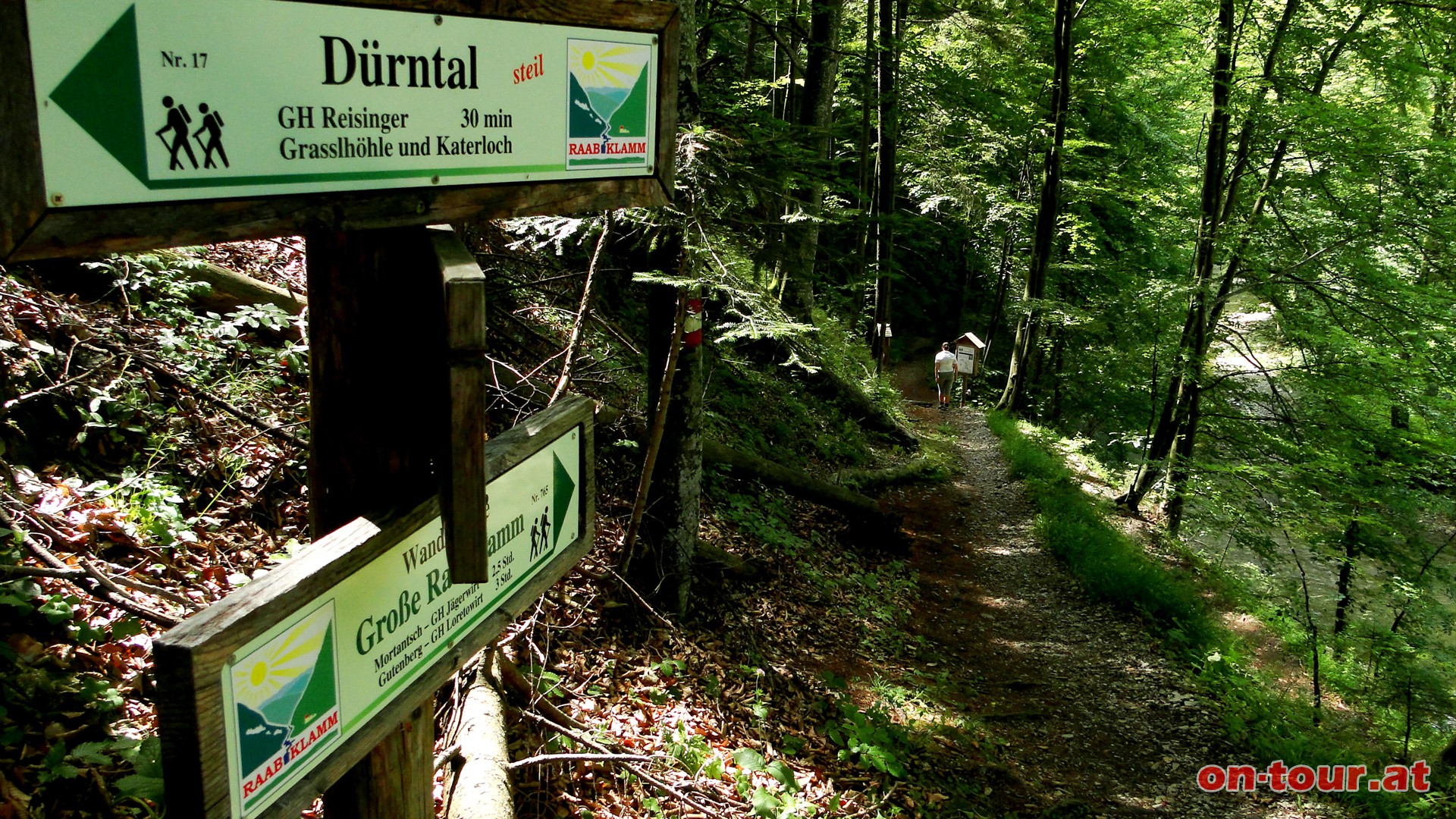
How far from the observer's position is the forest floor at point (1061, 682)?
21.4 feet

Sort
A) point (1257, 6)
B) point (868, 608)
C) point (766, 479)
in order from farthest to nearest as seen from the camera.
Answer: point (1257, 6)
point (766, 479)
point (868, 608)

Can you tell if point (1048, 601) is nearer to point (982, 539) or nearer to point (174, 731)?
point (982, 539)

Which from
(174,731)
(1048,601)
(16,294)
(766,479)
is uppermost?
(16,294)

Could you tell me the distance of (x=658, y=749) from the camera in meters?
4.29

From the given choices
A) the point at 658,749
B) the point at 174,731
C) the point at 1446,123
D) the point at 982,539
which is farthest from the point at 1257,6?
the point at 174,731

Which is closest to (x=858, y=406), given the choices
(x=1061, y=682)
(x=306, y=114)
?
(x=1061, y=682)

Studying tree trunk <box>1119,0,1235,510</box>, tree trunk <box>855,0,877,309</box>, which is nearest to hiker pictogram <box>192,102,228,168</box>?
tree trunk <box>855,0,877,309</box>

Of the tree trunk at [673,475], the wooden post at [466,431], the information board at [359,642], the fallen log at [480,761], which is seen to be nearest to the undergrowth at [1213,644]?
the tree trunk at [673,475]

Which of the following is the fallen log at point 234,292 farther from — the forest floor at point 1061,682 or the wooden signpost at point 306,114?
the forest floor at point 1061,682

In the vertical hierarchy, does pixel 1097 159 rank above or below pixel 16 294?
above

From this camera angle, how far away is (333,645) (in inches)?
54.1

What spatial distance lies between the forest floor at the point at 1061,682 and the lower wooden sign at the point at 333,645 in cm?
555

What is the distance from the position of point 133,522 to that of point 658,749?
2.64 m

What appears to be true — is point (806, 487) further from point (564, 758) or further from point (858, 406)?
point (564, 758)
